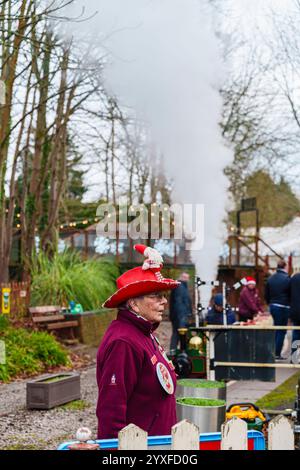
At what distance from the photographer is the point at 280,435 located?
276 cm

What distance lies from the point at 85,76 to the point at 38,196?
3843 mm

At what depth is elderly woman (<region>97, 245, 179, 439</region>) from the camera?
3.28 m

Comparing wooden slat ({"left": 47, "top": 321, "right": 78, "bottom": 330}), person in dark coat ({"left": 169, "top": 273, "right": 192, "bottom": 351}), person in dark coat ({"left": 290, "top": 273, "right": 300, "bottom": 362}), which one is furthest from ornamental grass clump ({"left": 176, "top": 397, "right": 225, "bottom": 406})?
wooden slat ({"left": 47, "top": 321, "right": 78, "bottom": 330})

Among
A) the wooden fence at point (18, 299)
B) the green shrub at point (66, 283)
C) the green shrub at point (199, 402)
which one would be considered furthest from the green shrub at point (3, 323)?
the green shrub at point (199, 402)

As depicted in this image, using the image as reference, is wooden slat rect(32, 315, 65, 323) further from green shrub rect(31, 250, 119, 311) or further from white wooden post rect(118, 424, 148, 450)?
white wooden post rect(118, 424, 148, 450)

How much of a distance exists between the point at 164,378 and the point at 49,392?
474 cm

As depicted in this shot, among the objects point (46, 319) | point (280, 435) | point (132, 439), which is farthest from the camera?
point (46, 319)

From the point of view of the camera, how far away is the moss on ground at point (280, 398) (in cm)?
801

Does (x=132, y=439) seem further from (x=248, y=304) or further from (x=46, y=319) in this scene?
(x=248, y=304)

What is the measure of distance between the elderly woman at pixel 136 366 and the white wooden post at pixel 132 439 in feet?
2.40

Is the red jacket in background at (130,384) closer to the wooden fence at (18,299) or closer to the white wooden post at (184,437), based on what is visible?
the white wooden post at (184,437)

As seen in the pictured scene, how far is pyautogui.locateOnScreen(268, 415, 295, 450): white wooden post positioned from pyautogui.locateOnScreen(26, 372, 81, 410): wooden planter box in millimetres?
5485

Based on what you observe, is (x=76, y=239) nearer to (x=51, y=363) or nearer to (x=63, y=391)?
(x=51, y=363)

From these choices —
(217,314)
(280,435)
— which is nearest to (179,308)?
A: (217,314)
